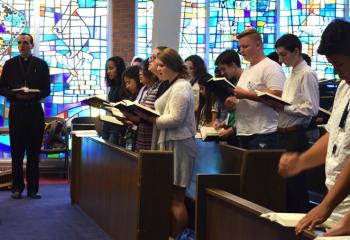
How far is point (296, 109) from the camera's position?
4258 millimetres

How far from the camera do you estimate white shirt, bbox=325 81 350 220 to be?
2.15 metres

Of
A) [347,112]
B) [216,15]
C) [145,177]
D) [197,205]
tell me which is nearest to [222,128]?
[145,177]

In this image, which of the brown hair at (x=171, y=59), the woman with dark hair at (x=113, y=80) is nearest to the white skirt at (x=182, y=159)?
the brown hair at (x=171, y=59)

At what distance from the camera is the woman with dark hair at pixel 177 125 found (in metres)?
4.22

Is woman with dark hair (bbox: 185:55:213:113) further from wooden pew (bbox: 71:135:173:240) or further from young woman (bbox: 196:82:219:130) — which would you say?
wooden pew (bbox: 71:135:173:240)

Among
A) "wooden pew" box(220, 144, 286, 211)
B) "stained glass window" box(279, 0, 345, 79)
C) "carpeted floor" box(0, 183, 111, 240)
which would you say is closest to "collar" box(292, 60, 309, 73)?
"wooden pew" box(220, 144, 286, 211)

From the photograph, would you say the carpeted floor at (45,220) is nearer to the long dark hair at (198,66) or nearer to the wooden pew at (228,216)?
the long dark hair at (198,66)

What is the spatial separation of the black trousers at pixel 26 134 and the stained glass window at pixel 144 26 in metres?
3.83

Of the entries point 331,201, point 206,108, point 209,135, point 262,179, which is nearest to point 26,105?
point 206,108

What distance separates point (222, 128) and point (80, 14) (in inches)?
213

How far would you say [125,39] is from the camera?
9797 mm

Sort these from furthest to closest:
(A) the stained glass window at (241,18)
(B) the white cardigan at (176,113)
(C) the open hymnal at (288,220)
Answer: (A) the stained glass window at (241,18) → (B) the white cardigan at (176,113) → (C) the open hymnal at (288,220)

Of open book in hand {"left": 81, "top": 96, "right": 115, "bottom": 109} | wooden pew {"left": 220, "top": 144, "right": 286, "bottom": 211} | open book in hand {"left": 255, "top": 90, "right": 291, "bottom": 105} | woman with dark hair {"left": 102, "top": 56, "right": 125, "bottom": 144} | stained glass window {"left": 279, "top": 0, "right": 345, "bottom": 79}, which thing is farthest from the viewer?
stained glass window {"left": 279, "top": 0, "right": 345, "bottom": 79}

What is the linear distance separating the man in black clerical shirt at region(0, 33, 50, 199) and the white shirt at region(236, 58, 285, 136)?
267 centimetres
